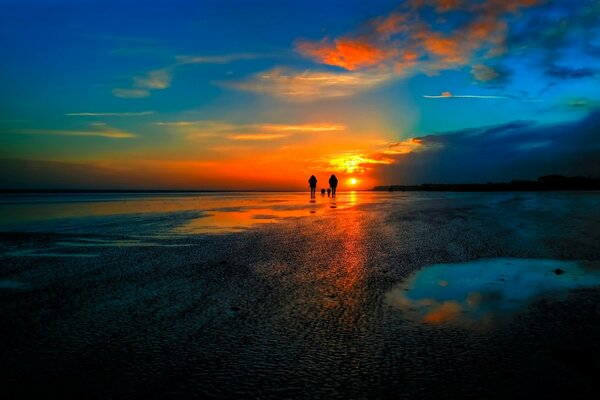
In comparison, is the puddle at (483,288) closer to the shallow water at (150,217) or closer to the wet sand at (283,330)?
the wet sand at (283,330)

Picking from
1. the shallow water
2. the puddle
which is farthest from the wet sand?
the shallow water

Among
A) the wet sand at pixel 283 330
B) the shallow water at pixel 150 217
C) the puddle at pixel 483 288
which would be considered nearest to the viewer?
the wet sand at pixel 283 330

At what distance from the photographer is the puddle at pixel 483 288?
397 centimetres

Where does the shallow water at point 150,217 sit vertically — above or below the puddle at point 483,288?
above

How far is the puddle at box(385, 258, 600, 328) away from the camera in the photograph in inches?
156

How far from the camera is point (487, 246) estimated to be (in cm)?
855

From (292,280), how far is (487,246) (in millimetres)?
5085

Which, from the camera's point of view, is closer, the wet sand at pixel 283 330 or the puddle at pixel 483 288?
the wet sand at pixel 283 330

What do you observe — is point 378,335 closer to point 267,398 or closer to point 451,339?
point 451,339

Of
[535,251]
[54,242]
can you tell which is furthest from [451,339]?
[54,242]

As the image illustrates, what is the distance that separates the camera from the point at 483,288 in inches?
198

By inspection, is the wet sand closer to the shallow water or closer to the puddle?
the puddle

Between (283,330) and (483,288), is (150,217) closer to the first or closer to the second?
(483,288)

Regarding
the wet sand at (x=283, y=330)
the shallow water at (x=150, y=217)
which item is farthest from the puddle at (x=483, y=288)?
the shallow water at (x=150, y=217)
